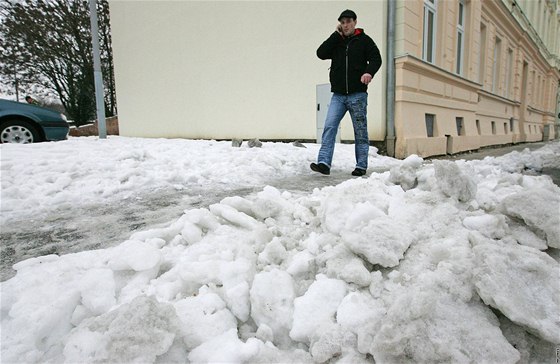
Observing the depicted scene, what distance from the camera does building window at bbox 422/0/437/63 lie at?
7.08 metres

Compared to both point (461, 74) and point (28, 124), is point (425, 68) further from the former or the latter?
point (28, 124)

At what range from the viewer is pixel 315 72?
693 cm

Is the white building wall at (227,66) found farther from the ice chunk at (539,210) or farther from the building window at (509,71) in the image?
the building window at (509,71)

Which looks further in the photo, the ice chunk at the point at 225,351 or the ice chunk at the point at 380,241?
the ice chunk at the point at 380,241

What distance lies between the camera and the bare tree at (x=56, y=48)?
14.7 meters

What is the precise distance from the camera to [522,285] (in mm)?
1182

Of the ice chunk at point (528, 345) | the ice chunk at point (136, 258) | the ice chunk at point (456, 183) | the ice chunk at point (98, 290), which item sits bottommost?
the ice chunk at point (528, 345)

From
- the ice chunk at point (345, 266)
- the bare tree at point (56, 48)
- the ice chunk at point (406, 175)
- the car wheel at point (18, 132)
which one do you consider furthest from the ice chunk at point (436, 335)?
the bare tree at point (56, 48)

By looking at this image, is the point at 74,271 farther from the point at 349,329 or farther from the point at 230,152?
the point at 230,152

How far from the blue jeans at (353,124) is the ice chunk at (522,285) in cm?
264

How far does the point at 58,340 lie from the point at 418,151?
6.36m

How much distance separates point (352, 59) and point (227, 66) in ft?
16.7

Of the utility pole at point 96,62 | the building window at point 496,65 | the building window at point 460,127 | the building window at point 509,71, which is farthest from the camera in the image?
the building window at point 509,71

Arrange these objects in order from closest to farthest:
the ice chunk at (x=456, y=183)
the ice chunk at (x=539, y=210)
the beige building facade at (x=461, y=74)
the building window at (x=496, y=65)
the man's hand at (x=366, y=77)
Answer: the ice chunk at (x=539, y=210) < the ice chunk at (x=456, y=183) < the man's hand at (x=366, y=77) < the beige building facade at (x=461, y=74) < the building window at (x=496, y=65)
